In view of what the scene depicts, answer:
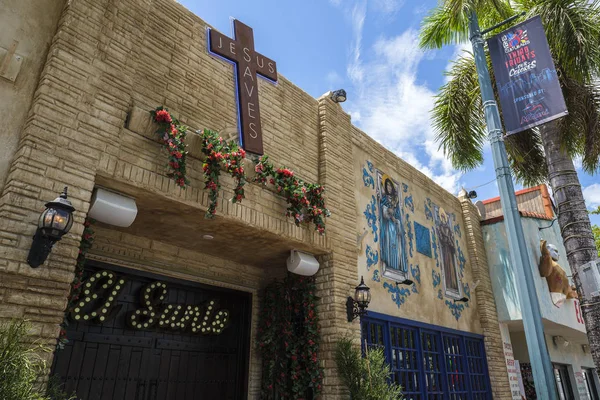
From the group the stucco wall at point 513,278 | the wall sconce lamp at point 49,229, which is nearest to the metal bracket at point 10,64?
the wall sconce lamp at point 49,229

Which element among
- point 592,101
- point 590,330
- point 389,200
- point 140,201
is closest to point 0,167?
point 140,201

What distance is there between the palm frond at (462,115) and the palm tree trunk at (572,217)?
72.9 inches

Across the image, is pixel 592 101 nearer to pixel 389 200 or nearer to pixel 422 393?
pixel 389 200

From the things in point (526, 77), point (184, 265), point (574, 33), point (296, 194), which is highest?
point (574, 33)

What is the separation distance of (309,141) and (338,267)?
225 centimetres

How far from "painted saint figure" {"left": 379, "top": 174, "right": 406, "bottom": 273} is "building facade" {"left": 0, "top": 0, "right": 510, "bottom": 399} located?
44 millimetres

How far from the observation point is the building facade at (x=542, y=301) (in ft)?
37.4

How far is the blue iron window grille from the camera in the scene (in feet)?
25.4

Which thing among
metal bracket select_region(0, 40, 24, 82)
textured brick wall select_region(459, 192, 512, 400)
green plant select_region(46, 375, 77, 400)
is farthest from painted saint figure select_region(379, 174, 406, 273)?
metal bracket select_region(0, 40, 24, 82)

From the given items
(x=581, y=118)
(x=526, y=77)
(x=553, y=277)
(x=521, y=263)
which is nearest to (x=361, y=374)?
(x=521, y=263)

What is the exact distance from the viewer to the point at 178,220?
220 inches

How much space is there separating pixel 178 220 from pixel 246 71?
8.44 ft

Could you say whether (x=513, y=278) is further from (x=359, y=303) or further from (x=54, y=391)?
(x=54, y=391)

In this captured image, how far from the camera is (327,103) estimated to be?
26.5 ft
